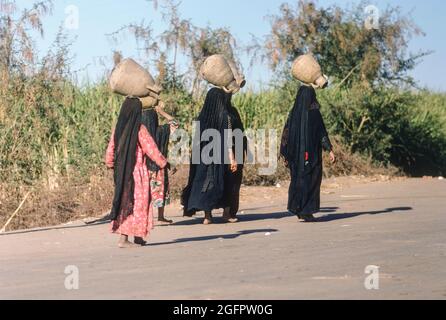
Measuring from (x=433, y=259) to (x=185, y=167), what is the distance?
9881 mm

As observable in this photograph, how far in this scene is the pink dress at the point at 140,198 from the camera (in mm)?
12062

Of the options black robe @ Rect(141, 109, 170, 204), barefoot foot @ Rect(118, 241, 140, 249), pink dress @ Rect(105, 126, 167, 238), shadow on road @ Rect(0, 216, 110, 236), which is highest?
black robe @ Rect(141, 109, 170, 204)

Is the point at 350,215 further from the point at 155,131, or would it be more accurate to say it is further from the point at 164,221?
Result: the point at 155,131

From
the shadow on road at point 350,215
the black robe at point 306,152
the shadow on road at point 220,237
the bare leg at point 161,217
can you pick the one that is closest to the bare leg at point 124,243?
the shadow on road at point 220,237

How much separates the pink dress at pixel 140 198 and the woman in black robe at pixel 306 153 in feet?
11.6

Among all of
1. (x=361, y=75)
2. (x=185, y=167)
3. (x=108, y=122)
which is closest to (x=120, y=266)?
(x=185, y=167)

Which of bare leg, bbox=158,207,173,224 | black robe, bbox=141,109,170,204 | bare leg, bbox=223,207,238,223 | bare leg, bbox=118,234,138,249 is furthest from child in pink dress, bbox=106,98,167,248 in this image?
bare leg, bbox=223,207,238,223

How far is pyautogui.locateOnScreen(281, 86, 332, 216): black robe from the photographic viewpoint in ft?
50.1

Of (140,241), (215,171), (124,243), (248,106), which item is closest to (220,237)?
(140,241)

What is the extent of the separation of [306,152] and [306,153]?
15 millimetres

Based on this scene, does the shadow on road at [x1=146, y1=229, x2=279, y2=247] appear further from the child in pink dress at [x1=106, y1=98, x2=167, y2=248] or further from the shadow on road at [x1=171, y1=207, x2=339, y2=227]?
the shadow on road at [x1=171, y1=207, x2=339, y2=227]

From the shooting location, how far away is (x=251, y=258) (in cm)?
1113
